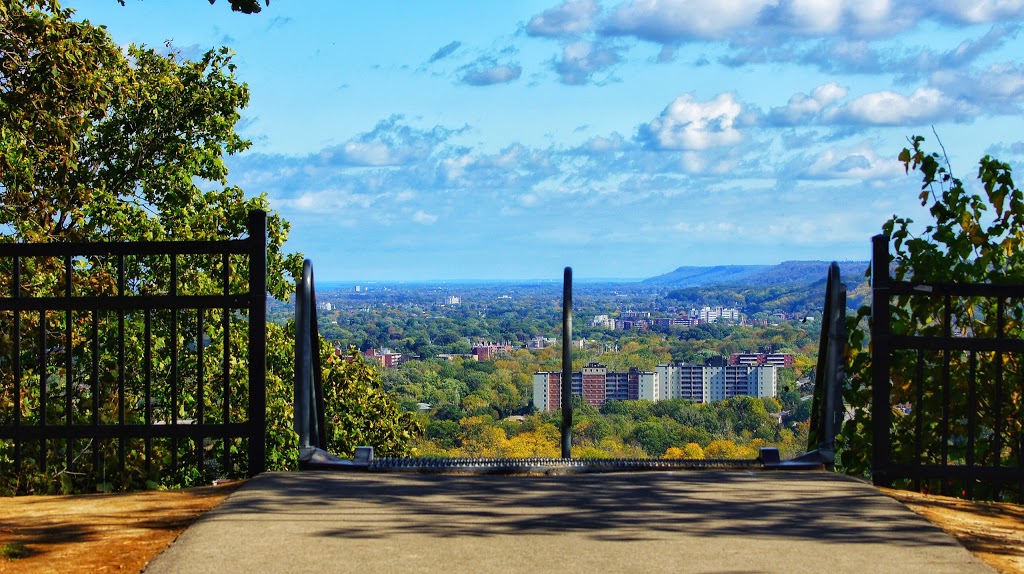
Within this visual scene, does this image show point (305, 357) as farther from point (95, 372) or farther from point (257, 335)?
point (95, 372)

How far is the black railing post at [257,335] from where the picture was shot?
5.86 m

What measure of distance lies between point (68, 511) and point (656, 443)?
19.8 metres

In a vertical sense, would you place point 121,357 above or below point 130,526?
above

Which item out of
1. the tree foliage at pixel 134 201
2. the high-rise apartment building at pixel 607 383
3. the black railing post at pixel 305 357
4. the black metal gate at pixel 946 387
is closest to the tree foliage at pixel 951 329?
the black metal gate at pixel 946 387

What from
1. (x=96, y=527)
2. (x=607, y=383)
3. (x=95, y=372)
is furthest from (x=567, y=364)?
(x=607, y=383)

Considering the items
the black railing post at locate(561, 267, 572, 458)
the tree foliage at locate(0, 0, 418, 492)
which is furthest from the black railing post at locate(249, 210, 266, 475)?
the tree foliage at locate(0, 0, 418, 492)

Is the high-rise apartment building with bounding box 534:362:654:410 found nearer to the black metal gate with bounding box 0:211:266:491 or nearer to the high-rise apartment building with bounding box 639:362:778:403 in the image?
the high-rise apartment building with bounding box 639:362:778:403

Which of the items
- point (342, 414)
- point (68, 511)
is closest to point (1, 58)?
Result: point (342, 414)

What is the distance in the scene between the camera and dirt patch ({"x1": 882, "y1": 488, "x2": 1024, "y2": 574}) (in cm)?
450

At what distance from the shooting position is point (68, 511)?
5277 millimetres

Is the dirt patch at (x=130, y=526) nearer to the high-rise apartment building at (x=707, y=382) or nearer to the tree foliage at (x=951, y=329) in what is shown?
the tree foliage at (x=951, y=329)

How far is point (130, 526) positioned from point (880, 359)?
389 centimetres

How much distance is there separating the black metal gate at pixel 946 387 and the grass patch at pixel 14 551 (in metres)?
4.22

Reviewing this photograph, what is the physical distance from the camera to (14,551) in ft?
14.6
